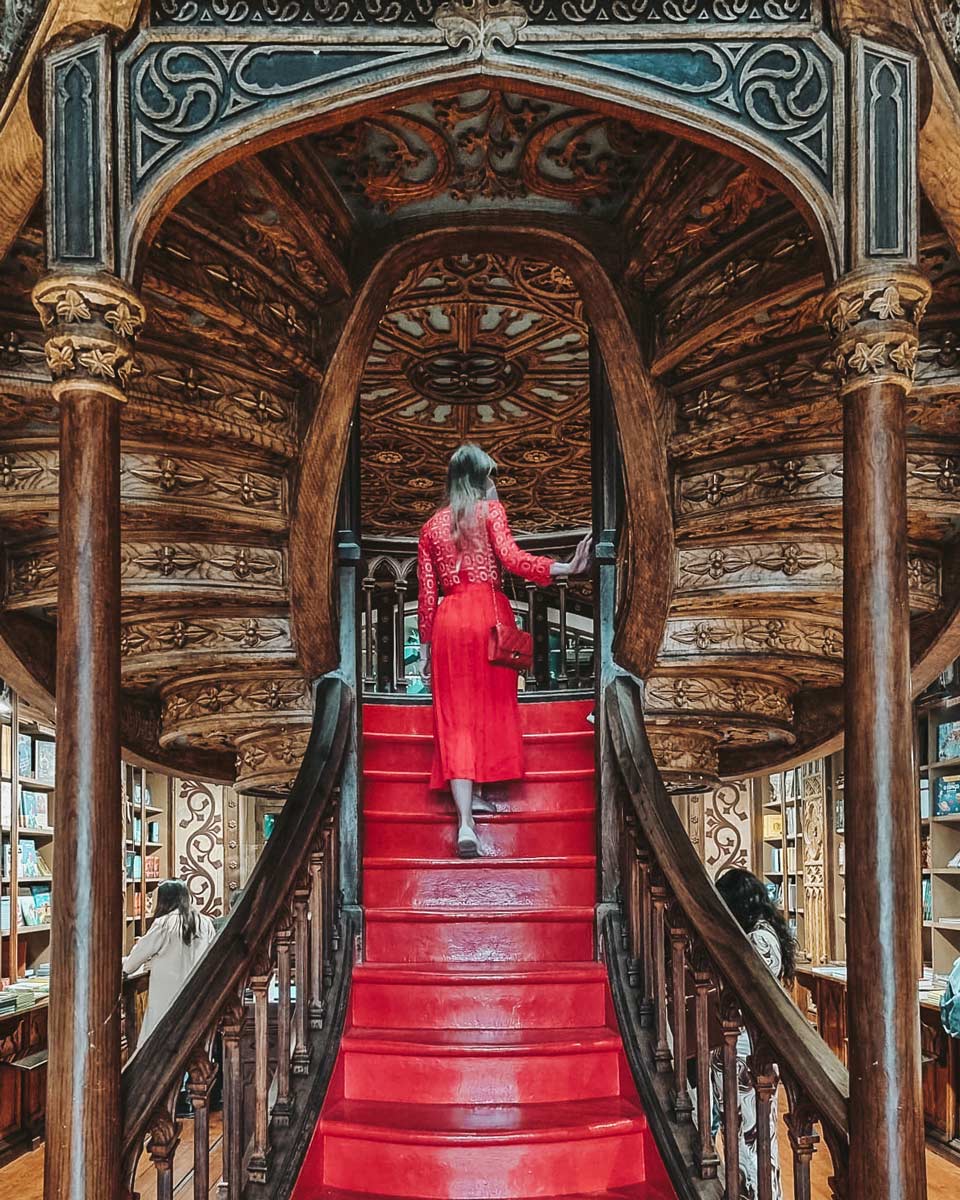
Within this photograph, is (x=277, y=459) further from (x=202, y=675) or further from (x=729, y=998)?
(x=729, y=998)

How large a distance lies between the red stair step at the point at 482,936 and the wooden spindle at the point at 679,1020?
703 millimetres

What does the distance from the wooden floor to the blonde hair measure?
346 centimetres

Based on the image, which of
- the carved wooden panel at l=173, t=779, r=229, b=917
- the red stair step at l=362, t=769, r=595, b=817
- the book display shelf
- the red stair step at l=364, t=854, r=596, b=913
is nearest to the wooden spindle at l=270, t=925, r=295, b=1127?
the red stair step at l=364, t=854, r=596, b=913

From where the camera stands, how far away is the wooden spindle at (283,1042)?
325cm

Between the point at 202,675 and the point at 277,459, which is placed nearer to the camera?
the point at 277,459

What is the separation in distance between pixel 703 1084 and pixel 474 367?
4341mm

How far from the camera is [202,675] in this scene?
5.86 m

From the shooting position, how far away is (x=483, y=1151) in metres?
3.13

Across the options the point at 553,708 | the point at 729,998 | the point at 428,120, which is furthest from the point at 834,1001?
the point at 428,120

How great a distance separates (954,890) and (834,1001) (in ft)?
5.06

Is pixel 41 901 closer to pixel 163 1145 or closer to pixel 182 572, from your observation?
pixel 182 572

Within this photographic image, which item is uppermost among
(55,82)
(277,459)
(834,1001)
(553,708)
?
(55,82)

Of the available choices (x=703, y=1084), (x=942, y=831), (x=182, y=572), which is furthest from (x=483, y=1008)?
(x=942, y=831)

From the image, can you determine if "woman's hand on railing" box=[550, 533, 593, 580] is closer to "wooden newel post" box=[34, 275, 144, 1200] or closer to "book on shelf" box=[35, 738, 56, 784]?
"wooden newel post" box=[34, 275, 144, 1200]
